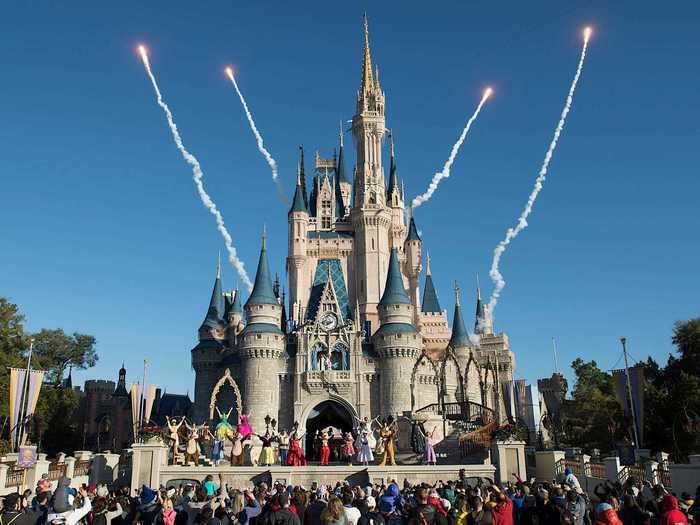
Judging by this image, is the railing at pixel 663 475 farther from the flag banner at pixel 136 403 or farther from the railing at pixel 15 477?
the flag banner at pixel 136 403

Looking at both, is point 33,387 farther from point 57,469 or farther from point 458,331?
point 458,331

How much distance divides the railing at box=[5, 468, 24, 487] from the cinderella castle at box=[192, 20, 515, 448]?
18.9m

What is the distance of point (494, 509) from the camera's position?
8977 millimetres

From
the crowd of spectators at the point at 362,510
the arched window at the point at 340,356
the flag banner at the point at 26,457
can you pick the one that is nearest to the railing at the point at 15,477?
the flag banner at the point at 26,457

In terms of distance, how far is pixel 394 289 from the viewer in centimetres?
5447

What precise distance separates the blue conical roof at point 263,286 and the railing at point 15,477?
3142 cm

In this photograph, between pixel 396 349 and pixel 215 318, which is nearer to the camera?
pixel 396 349

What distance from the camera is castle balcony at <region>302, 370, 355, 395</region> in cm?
5059

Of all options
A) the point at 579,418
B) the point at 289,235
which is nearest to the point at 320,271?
the point at 289,235

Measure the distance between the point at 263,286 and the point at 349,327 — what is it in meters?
8.18

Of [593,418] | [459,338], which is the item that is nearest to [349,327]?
[459,338]

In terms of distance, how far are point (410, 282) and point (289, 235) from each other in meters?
13.1

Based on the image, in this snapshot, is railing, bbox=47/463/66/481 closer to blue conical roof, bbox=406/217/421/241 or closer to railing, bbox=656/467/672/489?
railing, bbox=656/467/672/489

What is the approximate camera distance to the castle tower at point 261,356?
49594 millimetres
